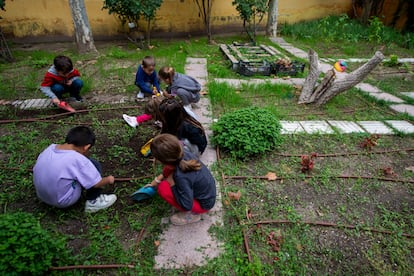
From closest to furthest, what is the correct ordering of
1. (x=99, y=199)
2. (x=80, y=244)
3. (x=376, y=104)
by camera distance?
(x=80, y=244) < (x=99, y=199) < (x=376, y=104)

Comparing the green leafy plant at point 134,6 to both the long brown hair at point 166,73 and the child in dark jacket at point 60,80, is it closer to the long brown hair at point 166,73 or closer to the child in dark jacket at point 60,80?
the child in dark jacket at point 60,80

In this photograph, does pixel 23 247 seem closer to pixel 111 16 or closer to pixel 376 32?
pixel 111 16

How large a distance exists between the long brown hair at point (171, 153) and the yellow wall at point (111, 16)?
733 cm

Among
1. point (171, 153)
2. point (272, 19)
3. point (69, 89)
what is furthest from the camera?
point (272, 19)

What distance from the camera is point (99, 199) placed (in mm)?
2459

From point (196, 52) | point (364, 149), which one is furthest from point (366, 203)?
point (196, 52)

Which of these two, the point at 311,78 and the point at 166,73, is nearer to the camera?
the point at 166,73

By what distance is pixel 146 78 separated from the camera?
4418 millimetres

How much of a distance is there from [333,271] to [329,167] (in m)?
1.34

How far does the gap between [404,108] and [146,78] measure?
4.25 metres

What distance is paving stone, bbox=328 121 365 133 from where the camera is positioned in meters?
3.78

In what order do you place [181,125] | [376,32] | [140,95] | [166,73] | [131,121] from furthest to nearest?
[376,32]
[140,95]
[131,121]
[166,73]
[181,125]

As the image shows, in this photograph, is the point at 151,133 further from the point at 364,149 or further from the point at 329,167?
the point at 364,149

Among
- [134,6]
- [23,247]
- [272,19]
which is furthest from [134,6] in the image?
[23,247]
